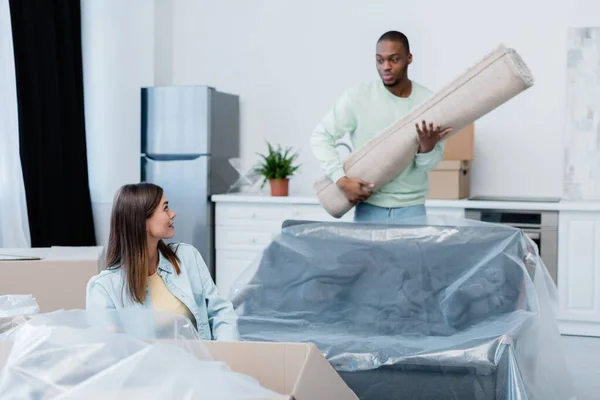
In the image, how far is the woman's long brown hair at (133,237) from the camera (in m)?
2.12

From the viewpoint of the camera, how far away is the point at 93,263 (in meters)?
2.73

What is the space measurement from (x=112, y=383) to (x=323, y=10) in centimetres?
491

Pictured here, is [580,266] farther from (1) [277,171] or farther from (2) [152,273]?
(2) [152,273]

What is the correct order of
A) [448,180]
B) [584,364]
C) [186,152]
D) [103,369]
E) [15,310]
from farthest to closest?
1. [186,152]
2. [448,180]
3. [584,364]
4. [15,310]
5. [103,369]

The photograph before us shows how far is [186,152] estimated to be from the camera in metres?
5.36

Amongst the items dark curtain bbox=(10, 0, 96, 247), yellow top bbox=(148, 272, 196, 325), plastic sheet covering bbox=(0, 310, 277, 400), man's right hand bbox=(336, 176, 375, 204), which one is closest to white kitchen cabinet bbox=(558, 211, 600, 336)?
man's right hand bbox=(336, 176, 375, 204)

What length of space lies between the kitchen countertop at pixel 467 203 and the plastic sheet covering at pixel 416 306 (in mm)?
1717

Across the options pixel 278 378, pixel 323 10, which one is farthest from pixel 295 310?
pixel 323 10

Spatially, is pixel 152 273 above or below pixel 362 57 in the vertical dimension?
below

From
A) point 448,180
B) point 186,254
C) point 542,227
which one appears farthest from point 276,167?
point 186,254

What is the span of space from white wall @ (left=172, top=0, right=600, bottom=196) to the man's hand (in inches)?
91.0

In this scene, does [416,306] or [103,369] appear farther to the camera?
[416,306]

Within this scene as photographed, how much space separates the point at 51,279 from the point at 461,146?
115 inches

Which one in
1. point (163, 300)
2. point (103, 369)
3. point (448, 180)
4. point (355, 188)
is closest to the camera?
point (103, 369)
